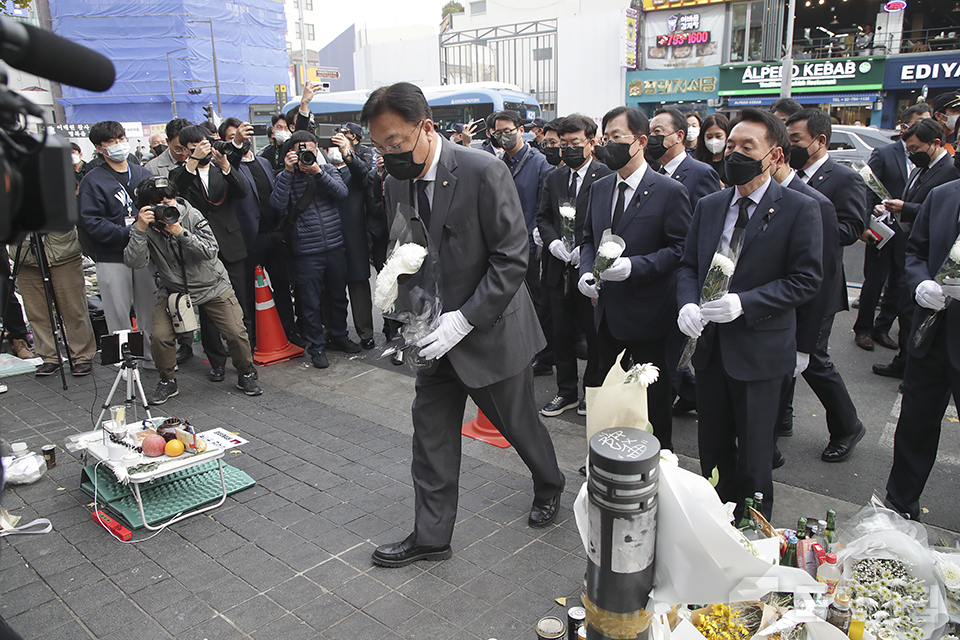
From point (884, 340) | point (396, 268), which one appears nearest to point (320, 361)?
point (396, 268)

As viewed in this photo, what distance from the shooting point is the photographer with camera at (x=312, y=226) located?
641cm

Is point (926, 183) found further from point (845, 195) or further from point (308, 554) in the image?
point (308, 554)

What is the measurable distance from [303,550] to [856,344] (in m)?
5.76

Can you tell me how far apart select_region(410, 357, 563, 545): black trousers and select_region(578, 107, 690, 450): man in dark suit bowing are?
1.04 metres

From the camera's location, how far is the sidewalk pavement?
118 inches

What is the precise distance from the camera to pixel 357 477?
434 centimetres

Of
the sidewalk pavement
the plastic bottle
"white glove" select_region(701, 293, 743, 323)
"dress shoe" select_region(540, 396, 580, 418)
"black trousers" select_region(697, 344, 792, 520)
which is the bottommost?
the sidewalk pavement

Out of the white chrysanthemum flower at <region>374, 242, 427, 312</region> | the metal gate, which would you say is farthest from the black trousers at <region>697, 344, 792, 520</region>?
the metal gate

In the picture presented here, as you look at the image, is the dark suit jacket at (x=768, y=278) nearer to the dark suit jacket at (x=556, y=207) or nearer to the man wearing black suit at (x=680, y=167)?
the man wearing black suit at (x=680, y=167)

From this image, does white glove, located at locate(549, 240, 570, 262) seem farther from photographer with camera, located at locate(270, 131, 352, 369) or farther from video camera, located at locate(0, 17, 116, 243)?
video camera, located at locate(0, 17, 116, 243)

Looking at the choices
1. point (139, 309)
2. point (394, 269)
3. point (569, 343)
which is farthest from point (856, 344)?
point (139, 309)

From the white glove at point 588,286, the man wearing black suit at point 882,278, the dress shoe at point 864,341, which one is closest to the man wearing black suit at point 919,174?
the man wearing black suit at point 882,278

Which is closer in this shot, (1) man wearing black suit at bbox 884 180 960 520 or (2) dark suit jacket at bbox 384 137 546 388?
(2) dark suit jacket at bbox 384 137 546 388

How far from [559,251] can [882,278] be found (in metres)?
3.68
